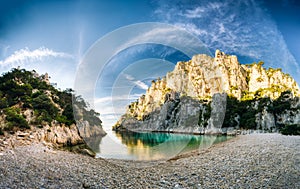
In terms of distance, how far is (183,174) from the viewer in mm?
11016

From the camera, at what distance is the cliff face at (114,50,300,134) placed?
5190cm

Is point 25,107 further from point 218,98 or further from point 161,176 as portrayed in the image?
point 218,98

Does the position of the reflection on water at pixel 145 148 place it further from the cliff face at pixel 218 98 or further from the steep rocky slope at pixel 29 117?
the cliff face at pixel 218 98

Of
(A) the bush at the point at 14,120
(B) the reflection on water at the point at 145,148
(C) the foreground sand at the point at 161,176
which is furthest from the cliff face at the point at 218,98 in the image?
(C) the foreground sand at the point at 161,176

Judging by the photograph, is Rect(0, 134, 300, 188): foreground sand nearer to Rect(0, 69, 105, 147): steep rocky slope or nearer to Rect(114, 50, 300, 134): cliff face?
Rect(0, 69, 105, 147): steep rocky slope

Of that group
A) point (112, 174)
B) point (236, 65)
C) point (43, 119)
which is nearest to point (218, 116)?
point (236, 65)

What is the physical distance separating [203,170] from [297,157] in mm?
5401

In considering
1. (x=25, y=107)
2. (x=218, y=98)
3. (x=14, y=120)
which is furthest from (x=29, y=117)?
(x=218, y=98)

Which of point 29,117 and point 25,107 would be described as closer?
point 29,117

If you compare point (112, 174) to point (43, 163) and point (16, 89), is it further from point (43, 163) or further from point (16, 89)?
point (16, 89)

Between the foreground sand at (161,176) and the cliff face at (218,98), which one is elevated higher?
the cliff face at (218,98)

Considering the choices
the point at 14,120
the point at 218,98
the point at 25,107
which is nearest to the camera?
the point at 14,120

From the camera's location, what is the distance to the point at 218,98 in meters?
67.1

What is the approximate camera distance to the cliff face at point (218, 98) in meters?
51.9
